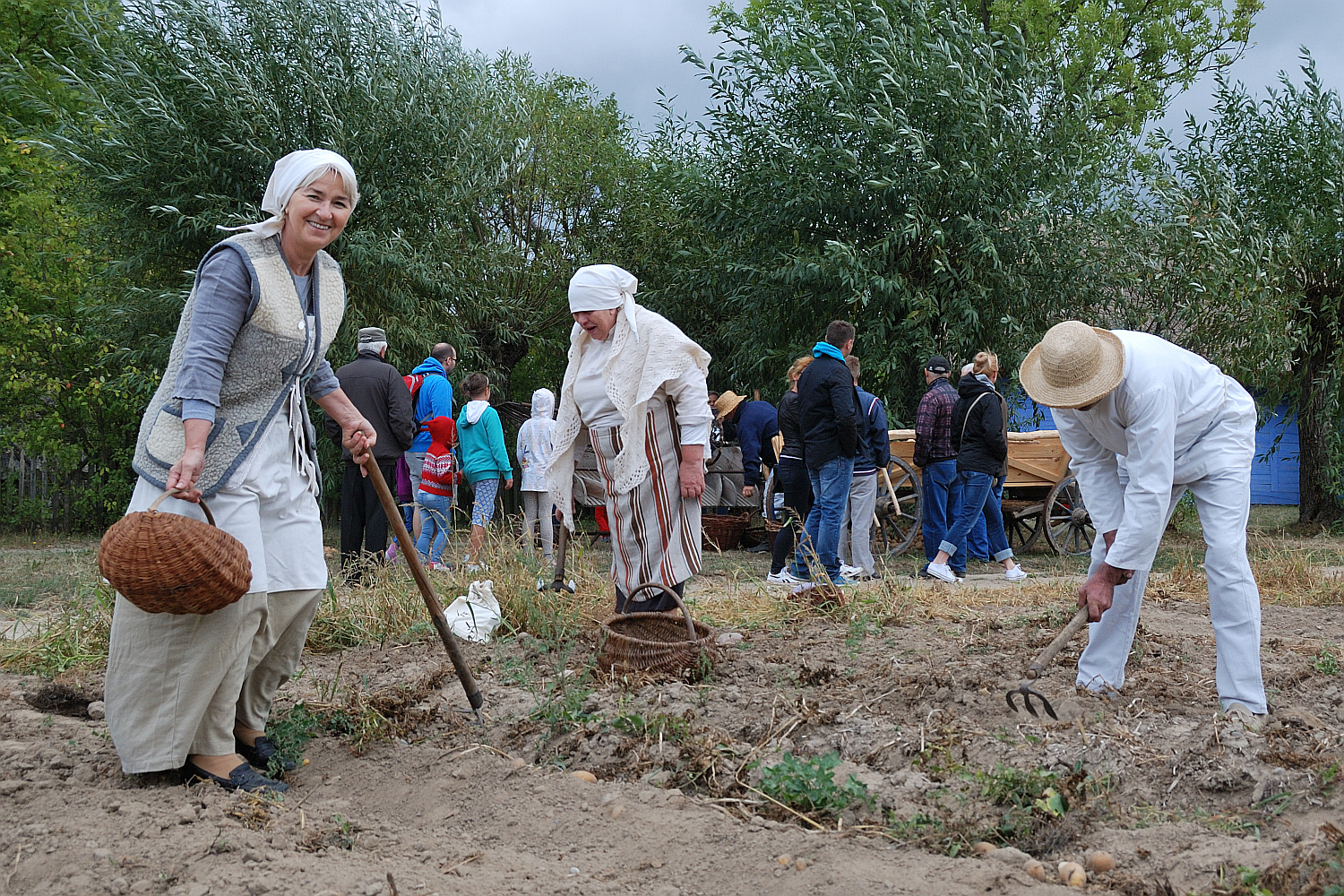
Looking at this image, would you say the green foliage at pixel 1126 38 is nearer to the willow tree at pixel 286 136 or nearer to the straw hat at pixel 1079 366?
the willow tree at pixel 286 136

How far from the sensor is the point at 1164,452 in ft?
11.8

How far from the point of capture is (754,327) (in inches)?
548

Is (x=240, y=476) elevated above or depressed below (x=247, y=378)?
below

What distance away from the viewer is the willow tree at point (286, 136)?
1171cm

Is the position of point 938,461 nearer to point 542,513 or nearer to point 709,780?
point 542,513

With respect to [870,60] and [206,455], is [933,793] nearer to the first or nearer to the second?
[206,455]

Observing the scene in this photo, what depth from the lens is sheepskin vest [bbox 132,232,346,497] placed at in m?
3.10

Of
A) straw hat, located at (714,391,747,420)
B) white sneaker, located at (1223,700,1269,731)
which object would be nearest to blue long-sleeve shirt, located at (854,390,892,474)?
straw hat, located at (714,391,747,420)

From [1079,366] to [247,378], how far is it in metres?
2.72

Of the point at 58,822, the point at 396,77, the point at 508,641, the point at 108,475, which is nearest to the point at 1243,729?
the point at 508,641

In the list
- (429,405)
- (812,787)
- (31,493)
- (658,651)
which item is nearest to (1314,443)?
(429,405)

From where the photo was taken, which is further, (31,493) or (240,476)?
(31,493)

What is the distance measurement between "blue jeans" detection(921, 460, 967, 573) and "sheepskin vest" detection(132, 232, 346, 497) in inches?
253

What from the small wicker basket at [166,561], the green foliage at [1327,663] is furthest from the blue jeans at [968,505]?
the small wicker basket at [166,561]
